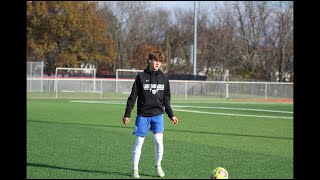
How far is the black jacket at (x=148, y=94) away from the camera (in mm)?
7977

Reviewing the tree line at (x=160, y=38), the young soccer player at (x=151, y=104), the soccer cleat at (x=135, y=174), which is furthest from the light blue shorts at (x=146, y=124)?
the tree line at (x=160, y=38)

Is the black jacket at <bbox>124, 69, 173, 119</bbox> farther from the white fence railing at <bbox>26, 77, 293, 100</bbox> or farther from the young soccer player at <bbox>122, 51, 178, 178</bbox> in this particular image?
the white fence railing at <bbox>26, 77, 293, 100</bbox>

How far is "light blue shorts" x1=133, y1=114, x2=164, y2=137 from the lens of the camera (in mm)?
7910

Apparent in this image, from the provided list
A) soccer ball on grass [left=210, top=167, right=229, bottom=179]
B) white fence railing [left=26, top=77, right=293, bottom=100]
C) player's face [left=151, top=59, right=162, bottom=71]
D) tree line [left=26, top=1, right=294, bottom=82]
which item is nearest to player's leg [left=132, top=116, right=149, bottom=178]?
player's face [left=151, top=59, right=162, bottom=71]

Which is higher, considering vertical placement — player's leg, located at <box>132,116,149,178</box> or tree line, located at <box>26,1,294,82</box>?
tree line, located at <box>26,1,294,82</box>

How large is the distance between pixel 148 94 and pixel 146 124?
46 cm

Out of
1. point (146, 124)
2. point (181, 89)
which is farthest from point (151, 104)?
point (181, 89)

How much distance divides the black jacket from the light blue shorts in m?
0.06

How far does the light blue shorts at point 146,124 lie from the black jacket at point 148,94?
6 centimetres

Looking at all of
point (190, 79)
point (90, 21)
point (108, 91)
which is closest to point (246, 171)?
point (108, 91)

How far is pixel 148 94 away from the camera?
8.01 meters
